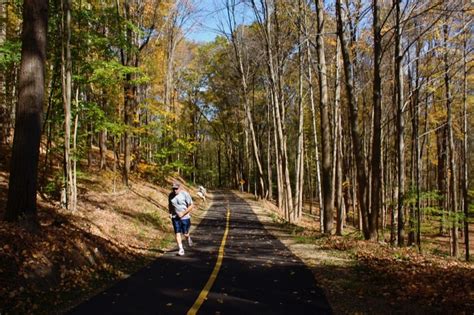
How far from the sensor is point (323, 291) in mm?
7238

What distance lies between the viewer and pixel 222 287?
741 centimetres

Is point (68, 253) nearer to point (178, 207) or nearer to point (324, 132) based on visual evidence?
point (178, 207)

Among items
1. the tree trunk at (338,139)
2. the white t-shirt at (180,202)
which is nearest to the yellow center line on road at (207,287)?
the white t-shirt at (180,202)

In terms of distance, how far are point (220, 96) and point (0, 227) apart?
4073 cm

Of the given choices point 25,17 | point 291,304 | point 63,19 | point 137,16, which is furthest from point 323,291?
point 137,16

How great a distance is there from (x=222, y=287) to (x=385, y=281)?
3200mm

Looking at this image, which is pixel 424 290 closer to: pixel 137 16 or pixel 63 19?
pixel 63 19

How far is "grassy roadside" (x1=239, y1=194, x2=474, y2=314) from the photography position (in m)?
6.09

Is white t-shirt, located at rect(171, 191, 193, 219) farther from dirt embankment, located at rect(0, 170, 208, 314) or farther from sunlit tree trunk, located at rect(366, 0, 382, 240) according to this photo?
sunlit tree trunk, located at rect(366, 0, 382, 240)

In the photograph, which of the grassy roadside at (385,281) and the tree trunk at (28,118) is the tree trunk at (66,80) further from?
the grassy roadside at (385,281)

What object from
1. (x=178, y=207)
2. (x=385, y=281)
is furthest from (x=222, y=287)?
(x=178, y=207)

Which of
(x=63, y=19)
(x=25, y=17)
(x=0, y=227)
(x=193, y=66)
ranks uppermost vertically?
(x=193, y=66)

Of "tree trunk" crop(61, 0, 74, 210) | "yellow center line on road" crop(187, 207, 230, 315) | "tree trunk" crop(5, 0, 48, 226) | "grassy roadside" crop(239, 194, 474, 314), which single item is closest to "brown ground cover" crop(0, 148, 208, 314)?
"tree trunk" crop(5, 0, 48, 226)

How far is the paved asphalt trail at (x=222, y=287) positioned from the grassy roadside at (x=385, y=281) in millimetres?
425
